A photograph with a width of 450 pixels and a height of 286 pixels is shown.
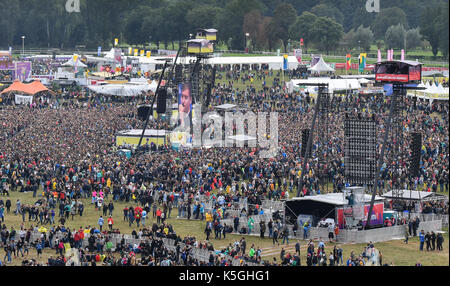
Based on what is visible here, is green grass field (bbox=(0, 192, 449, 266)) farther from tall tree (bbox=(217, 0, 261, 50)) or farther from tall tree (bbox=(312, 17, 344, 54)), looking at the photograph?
tall tree (bbox=(217, 0, 261, 50))

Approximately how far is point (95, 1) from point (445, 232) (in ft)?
430

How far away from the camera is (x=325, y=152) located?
192 feet

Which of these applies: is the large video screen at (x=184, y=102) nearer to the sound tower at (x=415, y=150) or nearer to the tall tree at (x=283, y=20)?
the sound tower at (x=415, y=150)

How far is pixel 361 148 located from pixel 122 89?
154ft

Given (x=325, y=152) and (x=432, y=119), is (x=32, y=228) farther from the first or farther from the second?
(x=432, y=119)

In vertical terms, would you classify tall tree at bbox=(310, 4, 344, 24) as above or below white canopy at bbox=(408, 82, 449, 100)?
above

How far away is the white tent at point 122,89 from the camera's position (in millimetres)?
90125

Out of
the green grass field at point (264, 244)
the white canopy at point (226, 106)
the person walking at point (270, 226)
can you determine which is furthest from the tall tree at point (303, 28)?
the person walking at point (270, 226)

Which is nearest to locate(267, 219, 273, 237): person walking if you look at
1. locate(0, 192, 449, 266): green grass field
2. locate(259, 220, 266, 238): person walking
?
locate(259, 220, 266, 238): person walking

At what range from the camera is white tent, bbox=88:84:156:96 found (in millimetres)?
90125

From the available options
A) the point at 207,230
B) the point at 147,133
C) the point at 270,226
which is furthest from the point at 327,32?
the point at 207,230

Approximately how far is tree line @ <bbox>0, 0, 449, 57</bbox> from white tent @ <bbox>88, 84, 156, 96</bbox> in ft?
142

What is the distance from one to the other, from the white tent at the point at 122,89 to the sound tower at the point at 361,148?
149ft
